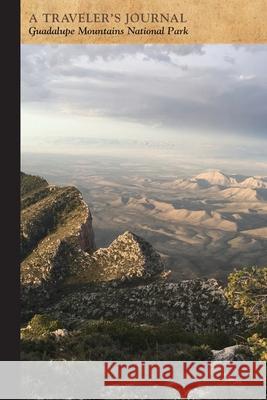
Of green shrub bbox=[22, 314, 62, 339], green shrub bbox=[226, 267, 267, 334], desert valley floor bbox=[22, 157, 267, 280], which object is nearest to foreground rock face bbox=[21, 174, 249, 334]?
green shrub bbox=[22, 314, 62, 339]

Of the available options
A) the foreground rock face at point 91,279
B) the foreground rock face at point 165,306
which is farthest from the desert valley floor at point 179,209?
the foreground rock face at point 165,306

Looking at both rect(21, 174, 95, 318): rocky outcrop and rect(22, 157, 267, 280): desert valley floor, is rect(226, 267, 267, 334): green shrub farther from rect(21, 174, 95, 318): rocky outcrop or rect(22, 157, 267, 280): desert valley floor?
rect(22, 157, 267, 280): desert valley floor

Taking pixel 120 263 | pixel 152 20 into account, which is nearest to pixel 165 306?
pixel 120 263

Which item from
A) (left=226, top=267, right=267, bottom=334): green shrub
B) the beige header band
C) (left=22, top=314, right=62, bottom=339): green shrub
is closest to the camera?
(left=226, top=267, right=267, bottom=334): green shrub

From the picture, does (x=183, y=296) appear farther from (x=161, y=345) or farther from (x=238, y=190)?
(x=238, y=190)

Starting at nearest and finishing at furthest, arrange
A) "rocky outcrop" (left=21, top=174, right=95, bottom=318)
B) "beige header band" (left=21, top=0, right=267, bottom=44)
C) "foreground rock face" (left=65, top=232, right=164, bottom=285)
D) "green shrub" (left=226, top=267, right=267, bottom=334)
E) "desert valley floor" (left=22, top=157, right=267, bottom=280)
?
"green shrub" (left=226, top=267, right=267, bottom=334) < "beige header band" (left=21, top=0, right=267, bottom=44) < "foreground rock face" (left=65, top=232, right=164, bottom=285) < "rocky outcrop" (left=21, top=174, right=95, bottom=318) < "desert valley floor" (left=22, top=157, right=267, bottom=280)
